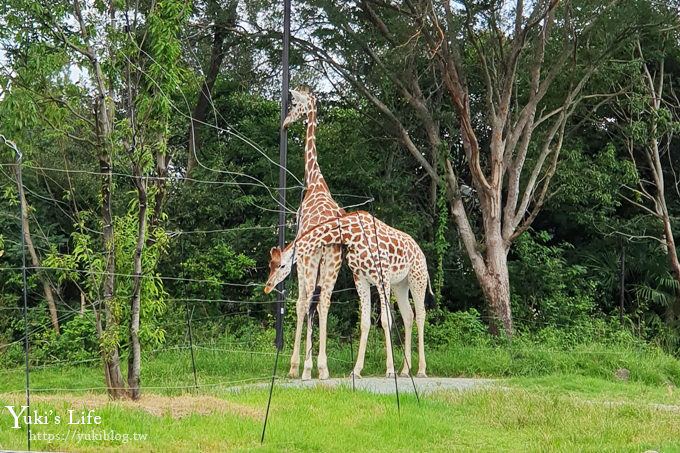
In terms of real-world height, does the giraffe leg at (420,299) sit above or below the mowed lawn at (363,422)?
above

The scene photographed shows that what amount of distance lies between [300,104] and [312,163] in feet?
2.72

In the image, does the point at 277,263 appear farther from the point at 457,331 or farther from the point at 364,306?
the point at 457,331

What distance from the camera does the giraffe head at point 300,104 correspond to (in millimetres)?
10383

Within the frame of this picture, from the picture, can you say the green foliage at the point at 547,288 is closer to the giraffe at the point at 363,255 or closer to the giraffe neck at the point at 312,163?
the giraffe at the point at 363,255

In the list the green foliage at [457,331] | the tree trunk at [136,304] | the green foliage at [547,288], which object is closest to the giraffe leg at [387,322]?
the green foliage at [457,331]

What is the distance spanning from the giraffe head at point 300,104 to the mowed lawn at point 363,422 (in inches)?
158

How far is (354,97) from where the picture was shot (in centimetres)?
1487

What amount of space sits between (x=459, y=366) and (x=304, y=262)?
253 cm

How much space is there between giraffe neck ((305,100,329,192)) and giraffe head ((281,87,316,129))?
4cm

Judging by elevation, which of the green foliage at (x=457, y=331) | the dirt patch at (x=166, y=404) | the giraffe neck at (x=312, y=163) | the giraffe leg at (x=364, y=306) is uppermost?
the giraffe neck at (x=312, y=163)

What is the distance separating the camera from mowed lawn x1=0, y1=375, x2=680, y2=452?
5.56 m

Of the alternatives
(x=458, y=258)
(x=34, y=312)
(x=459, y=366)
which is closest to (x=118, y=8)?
(x=459, y=366)

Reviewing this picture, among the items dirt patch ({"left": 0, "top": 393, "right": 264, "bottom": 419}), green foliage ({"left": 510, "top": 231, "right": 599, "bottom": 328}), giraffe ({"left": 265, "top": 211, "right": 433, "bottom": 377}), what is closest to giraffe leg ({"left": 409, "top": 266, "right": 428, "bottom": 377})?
giraffe ({"left": 265, "top": 211, "right": 433, "bottom": 377})

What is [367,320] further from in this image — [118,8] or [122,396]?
[118,8]
